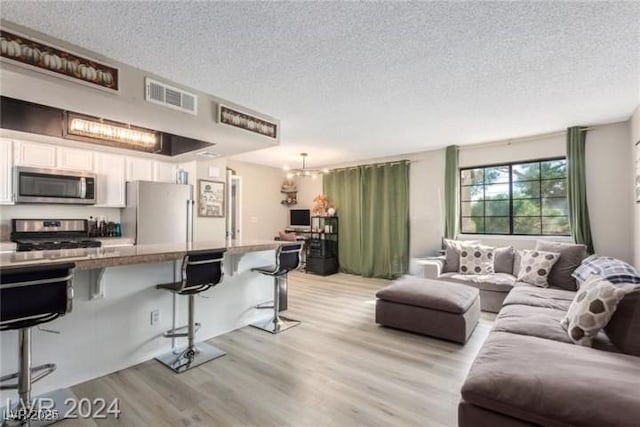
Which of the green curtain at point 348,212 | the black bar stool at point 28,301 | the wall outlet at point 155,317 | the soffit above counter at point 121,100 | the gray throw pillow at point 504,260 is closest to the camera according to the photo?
the black bar stool at point 28,301

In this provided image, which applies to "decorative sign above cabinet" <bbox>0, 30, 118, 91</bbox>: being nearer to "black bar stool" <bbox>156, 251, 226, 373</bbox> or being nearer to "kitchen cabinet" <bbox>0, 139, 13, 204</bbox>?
"black bar stool" <bbox>156, 251, 226, 373</bbox>

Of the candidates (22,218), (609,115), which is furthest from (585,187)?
(22,218)

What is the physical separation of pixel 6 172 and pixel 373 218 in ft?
18.2

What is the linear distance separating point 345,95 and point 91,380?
3.31 m

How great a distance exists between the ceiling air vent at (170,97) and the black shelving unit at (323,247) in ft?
14.5

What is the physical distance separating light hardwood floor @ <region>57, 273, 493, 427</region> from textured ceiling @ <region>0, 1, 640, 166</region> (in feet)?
8.24

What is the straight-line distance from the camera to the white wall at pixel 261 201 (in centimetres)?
694

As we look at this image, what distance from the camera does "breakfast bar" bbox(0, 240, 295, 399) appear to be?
6.82 ft

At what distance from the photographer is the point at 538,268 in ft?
12.6

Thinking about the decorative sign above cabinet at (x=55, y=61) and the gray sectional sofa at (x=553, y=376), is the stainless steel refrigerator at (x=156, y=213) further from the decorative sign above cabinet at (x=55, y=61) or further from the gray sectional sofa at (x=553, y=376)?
the gray sectional sofa at (x=553, y=376)

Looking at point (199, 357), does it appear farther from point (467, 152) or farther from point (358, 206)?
point (467, 152)

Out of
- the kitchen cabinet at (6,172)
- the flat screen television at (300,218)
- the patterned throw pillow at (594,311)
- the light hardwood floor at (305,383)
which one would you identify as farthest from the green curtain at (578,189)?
the kitchen cabinet at (6,172)

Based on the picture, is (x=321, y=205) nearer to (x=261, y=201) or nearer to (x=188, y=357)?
(x=261, y=201)

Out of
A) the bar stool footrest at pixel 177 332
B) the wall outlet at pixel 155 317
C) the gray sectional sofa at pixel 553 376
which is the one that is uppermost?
the gray sectional sofa at pixel 553 376
